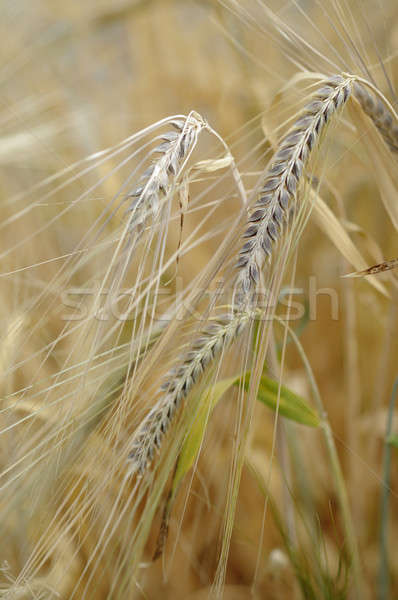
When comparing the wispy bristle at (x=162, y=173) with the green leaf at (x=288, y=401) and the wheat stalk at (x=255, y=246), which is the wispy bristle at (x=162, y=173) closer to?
the wheat stalk at (x=255, y=246)

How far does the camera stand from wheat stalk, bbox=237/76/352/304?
319 mm

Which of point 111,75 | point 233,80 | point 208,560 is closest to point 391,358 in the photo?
point 208,560

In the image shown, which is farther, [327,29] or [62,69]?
[62,69]

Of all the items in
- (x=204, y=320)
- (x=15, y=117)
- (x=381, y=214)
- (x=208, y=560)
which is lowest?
(x=208, y=560)

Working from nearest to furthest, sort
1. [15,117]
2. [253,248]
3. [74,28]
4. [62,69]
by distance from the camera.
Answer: [253,248] → [15,117] → [74,28] → [62,69]

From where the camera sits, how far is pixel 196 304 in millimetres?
340

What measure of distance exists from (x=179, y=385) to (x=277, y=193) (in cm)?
13

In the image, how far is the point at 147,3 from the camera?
0.78m

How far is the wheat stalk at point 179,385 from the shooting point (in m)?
0.34

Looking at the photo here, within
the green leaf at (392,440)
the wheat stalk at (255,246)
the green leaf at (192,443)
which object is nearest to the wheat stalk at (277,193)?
the wheat stalk at (255,246)

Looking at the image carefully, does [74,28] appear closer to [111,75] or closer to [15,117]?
[111,75]

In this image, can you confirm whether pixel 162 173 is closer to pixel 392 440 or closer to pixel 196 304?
pixel 196 304

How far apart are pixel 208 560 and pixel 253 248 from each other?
0.55 meters

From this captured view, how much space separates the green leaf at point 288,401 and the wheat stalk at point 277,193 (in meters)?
0.15
